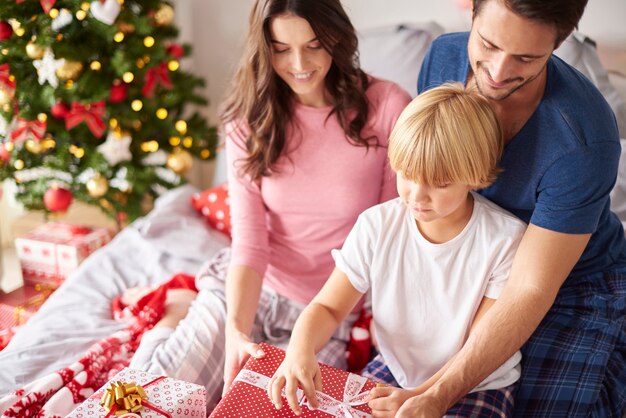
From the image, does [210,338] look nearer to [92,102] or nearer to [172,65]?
[92,102]

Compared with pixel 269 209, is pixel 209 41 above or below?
above

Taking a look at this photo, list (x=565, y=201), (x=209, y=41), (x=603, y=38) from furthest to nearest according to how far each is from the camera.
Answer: (x=209, y=41) < (x=603, y=38) < (x=565, y=201)

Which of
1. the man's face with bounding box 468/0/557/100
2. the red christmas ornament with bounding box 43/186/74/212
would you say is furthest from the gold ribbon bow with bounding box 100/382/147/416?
the red christmas ornament with bounding box 43/186/74/212

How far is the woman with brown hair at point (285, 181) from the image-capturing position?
1.42 m

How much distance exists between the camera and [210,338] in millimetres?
1493

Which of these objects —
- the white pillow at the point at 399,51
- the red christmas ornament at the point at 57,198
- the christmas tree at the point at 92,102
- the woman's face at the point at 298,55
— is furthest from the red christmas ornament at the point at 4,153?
the white pillow at the point at 399,51

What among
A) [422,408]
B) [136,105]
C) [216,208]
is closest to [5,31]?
[136,105]

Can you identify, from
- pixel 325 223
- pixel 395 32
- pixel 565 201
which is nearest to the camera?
pixel 565 201

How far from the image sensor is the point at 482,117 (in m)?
1.15

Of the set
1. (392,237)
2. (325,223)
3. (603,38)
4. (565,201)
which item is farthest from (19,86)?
(603,38)

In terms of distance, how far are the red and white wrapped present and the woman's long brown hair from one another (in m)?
0.97

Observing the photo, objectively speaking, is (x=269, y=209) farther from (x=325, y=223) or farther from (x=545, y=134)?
(x=545, y=134)

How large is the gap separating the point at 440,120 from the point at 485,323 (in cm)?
41

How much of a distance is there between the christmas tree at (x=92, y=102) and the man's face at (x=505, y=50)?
4.74 feet
